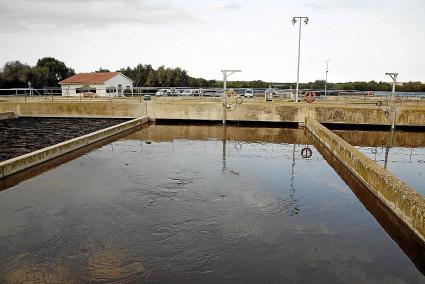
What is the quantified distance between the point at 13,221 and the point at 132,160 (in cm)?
604

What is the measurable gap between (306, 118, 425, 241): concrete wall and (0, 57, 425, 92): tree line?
48842mm

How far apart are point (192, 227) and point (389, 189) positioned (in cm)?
450

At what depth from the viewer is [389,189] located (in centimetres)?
846

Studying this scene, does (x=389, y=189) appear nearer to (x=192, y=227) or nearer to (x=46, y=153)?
(x=192, y=227)

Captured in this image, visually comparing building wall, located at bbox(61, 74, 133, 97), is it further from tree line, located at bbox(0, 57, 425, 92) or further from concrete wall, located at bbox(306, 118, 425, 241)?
concrete wall, located at bbox(306, 118, 425, 241)

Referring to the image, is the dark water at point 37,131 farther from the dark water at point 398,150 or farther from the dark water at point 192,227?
the dark water at point 398,150

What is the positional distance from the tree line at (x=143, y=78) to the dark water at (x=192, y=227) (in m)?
50.4

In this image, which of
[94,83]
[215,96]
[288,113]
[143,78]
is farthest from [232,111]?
[143,78]

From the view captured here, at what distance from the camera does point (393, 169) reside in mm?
12805

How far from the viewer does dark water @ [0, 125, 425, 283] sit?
5.94m

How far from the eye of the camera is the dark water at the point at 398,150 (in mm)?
12094

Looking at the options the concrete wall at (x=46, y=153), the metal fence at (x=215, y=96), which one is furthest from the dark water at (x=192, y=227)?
the metal fence at (x=215, y=96)

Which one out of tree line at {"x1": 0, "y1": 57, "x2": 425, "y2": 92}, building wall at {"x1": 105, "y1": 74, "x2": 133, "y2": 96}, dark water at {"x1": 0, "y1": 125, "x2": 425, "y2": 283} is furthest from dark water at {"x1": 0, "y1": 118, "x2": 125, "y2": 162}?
tree line at {"x1": 0, "y1": 57, "x2": 425, "y2": 92}

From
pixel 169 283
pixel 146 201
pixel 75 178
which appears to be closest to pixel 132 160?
pixel 75 178
